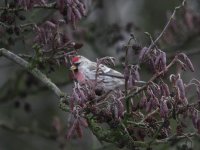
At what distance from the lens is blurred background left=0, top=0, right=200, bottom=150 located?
33.1 ft

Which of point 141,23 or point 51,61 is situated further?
point 141,23

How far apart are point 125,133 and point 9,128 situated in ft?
16.1

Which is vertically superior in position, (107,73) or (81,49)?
(81,49)

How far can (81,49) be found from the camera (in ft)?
45.2

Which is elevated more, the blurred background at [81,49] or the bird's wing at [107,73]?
the blurred background at [81,49]

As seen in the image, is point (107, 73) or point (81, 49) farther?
point (81, 49)

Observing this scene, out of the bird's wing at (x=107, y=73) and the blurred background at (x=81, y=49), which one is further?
the blurred background at (x=81, y=49)

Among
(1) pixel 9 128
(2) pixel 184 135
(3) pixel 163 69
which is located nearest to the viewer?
(3) pixel 163 69

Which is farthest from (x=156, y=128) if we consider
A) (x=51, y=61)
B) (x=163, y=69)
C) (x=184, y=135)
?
(x=51, y=61)

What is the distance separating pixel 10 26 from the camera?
6.66 meters

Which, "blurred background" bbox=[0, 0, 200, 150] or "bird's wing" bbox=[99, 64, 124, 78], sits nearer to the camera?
"bird's wing" bbox=[99, 64, 124, 78]

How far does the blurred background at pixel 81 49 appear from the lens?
10.1 meters

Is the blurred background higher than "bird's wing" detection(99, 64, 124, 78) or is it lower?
higher

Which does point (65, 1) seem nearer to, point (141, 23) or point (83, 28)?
point (83, 28)
